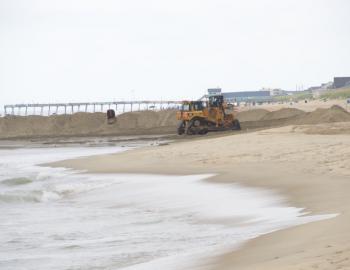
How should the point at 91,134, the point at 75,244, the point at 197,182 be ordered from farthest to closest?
the point at 91,134, the point at 197,182, the point at 75,244

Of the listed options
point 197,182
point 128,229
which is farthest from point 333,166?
point 128,229

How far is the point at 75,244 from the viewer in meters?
10.3

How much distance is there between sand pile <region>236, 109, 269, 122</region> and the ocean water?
3090 cm

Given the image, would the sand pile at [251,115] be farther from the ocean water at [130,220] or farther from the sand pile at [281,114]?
the ocean water at [130,220]

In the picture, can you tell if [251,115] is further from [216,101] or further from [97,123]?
[216,101]

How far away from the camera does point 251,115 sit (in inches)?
2019

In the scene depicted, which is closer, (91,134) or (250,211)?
(250,211)

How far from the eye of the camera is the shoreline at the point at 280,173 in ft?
24.2

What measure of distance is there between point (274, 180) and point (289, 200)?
3062 mm

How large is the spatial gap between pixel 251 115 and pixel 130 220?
3941cm

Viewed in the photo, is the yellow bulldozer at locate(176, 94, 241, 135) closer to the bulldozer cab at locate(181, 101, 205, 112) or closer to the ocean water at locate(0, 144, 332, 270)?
the bulldozer cab at locate(181, 101, 205, 112)

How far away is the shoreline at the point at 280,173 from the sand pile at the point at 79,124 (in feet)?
81.4

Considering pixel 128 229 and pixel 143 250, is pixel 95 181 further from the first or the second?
pixel 143 250

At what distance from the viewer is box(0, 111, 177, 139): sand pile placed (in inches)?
2048
